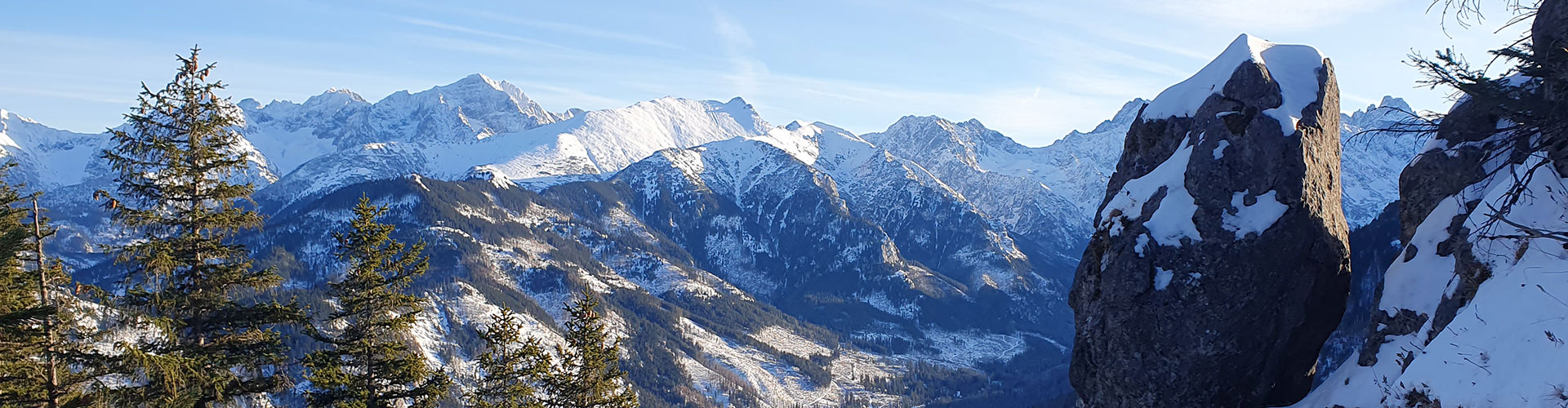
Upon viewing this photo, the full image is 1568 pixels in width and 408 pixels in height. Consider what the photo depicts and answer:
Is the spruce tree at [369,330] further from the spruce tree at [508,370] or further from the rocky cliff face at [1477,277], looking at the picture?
the rocky cliff face at [1477,277]

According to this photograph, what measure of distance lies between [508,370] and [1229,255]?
→ 21.7 meters

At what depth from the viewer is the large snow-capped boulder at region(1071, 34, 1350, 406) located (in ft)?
71.8

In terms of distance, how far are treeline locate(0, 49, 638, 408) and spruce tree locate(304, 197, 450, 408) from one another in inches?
1.7

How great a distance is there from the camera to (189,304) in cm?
1980

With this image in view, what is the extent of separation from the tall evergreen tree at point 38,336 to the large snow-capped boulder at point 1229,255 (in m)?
25.4

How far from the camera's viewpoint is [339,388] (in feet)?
75.5

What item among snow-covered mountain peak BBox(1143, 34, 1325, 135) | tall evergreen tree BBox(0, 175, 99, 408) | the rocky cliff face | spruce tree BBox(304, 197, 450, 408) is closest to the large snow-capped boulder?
snow-covered mountain peak BBox(1143, 34, 1325, 135)

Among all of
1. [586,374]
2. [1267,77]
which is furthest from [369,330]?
[1267,77]

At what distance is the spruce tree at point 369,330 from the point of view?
22250mm

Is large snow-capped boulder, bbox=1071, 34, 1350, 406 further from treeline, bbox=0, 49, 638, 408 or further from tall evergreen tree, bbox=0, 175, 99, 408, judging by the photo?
tall evergreen tree, bbox=0, 175, 99, 408

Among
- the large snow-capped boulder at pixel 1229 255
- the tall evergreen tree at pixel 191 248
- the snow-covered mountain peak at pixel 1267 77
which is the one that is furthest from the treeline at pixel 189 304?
the snow-covered mountain peak at pixel 1267 77

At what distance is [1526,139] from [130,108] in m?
32.4

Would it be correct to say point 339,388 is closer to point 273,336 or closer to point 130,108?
point 273,336

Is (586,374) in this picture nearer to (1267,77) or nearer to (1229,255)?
(1229,255)
